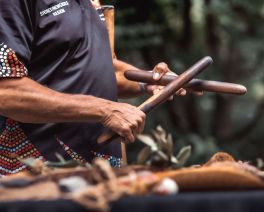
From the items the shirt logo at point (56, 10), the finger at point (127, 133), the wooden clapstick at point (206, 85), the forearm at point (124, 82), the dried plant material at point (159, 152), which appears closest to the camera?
the dried plant material at point (159, 152)

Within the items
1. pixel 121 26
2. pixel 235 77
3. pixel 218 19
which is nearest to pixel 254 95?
pixel 235 77

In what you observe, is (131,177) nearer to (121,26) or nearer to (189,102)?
(121,26)

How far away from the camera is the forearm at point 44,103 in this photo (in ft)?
9.68

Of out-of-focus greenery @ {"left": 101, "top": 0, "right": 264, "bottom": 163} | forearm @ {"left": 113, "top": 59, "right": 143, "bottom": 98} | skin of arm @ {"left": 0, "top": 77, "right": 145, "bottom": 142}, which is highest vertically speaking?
skin of arm @ {"left": 0, "top": 77, "right": 145, "bottom": 142}

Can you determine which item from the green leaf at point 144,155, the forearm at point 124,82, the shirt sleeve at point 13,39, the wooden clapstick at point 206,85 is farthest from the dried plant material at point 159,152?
the forearm at point 124,82

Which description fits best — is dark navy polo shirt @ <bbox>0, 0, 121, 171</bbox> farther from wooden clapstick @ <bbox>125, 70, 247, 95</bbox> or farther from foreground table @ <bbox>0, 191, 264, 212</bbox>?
foreground table @ <bbox>0, 191, 264, 212</bbox>

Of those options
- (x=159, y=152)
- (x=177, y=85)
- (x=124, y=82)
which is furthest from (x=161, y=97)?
(x=159, y=152)

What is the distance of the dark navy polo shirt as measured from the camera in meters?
2.95

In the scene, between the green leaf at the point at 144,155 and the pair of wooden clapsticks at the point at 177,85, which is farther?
the pair of wooden clapsticks at the point at 177,85

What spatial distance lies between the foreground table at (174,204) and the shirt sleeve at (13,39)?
109cm

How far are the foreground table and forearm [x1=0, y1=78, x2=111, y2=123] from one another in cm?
107

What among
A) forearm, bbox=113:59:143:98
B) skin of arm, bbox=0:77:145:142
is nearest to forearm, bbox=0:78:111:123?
skin of arm, bbox=0:77:145:142

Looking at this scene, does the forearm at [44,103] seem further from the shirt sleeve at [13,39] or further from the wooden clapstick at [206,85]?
the wooden clapstick at [206,85]

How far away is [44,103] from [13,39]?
0.25m
